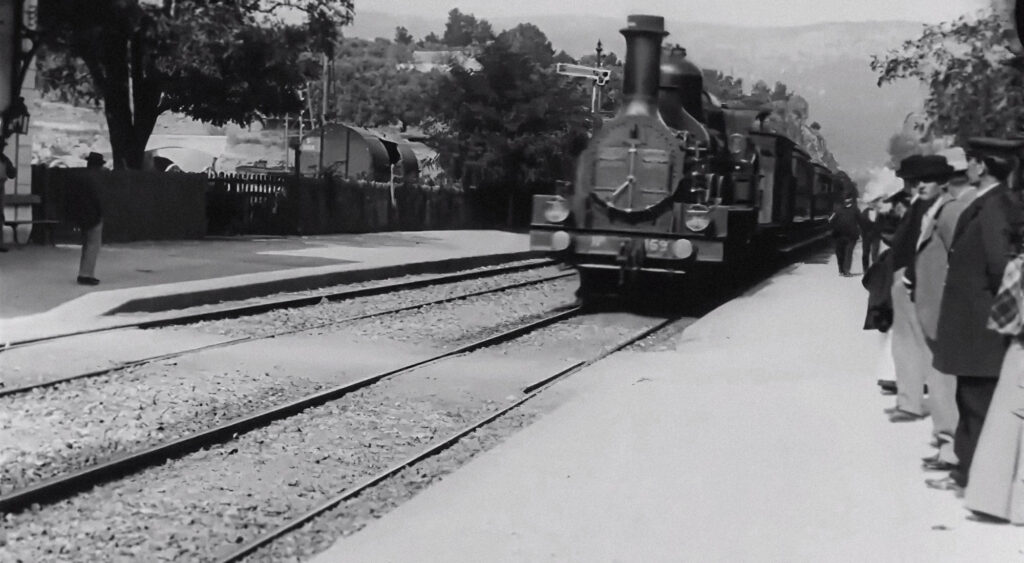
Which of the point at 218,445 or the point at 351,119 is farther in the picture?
the point at 351,119

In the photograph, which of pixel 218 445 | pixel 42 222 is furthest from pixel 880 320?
pixel 42 222

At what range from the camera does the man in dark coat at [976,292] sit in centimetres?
694

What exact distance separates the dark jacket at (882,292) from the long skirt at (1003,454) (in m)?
3.34

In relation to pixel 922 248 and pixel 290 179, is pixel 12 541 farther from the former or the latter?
pixel 290 179

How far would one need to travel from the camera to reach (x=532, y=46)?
47.1m

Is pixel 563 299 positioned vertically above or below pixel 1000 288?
below

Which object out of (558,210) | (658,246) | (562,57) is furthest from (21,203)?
(562,57)

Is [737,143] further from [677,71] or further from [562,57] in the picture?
[562,57]

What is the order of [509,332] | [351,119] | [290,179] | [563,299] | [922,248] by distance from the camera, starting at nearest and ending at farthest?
[922,248], [509,332], [563,299], [290,179], [351,119]

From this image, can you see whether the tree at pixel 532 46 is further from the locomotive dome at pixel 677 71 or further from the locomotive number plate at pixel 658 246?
the locomotive number plate at pixel 658 246

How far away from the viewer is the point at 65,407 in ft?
32.9

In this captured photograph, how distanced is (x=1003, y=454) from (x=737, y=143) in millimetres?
15655

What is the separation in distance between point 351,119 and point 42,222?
50.0 metres

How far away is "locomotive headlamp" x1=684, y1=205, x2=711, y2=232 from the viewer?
18.6 metres
